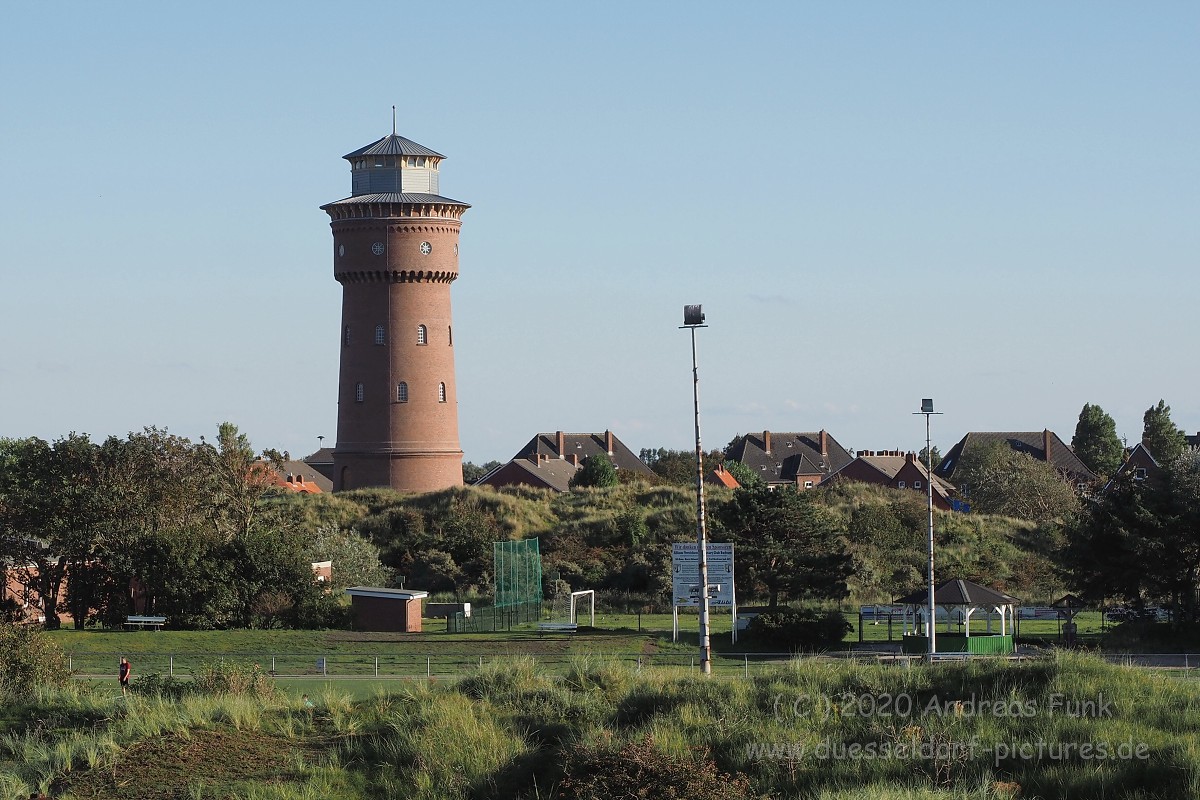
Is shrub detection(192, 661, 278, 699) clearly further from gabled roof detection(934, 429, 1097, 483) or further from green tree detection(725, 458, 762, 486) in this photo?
gabled roof detection(934, 429, 1097, 483)

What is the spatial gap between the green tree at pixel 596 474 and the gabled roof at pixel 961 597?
48.8 meters

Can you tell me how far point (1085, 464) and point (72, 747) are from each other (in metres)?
101

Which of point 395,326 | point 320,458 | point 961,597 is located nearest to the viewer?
point 961,597

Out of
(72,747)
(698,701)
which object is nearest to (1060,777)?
(698,701)

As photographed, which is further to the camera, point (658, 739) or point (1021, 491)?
point (1021, 491)

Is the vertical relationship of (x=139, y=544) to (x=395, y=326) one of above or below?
below

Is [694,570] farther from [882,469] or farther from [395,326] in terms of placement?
[882,469]

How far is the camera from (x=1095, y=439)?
115m

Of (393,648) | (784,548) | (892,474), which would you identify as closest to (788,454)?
(892,474)

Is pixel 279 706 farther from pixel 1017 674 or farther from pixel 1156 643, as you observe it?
pixel 1156 643

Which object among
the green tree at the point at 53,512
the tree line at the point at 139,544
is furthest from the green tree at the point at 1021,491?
the green tree at the point at 53,512

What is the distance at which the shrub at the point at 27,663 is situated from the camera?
89.7ft

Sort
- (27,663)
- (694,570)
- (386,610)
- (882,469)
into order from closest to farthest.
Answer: (27,663)
(694,570)
(386,610)
(882,469)

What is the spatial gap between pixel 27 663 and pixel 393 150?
45292mm
